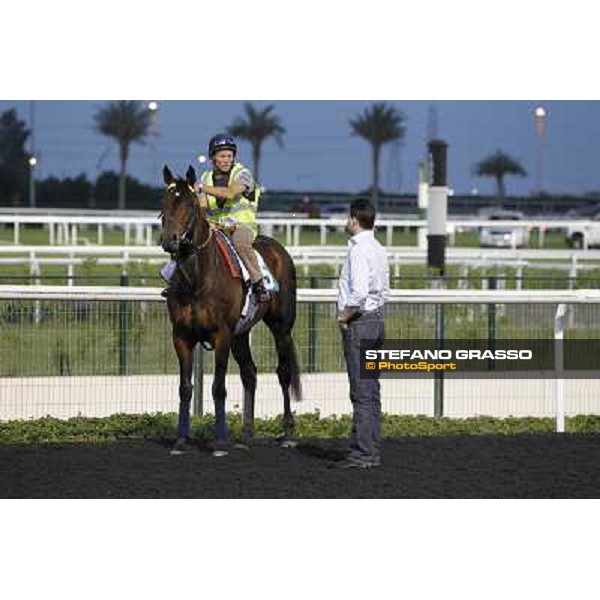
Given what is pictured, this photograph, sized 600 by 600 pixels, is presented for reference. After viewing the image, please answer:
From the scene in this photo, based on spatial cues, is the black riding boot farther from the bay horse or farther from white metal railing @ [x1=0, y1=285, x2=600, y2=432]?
white metal railing @ [x1=0, y1=285, x2=600, y2=432]

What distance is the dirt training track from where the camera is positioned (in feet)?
32.4

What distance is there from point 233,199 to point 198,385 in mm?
2265

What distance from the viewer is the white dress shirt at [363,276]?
1050 centimetres

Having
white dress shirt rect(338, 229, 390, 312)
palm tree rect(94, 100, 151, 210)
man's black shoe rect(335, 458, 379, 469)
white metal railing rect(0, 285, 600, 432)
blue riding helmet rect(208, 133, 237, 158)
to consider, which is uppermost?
palm tree rect(94, 100, 151, 210)

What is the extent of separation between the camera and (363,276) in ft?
34.4

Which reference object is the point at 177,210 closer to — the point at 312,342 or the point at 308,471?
the point at 308,471

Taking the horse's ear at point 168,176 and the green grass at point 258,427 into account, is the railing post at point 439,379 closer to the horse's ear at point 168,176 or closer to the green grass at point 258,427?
the green grass at point 258,427

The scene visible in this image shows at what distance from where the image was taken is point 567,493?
32.8 feet

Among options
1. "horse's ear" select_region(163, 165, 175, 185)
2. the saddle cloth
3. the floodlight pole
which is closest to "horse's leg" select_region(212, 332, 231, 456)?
the saddle cloth

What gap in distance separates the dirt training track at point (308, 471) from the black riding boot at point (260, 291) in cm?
113

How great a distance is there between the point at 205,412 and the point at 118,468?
12.2 ft

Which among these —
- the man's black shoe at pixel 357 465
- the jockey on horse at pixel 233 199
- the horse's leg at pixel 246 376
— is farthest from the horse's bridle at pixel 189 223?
the man's black shoe at pixel 357 465

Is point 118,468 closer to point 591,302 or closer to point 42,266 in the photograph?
point 591,302

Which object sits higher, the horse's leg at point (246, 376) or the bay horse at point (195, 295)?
the bay horse at point (195, 295)
